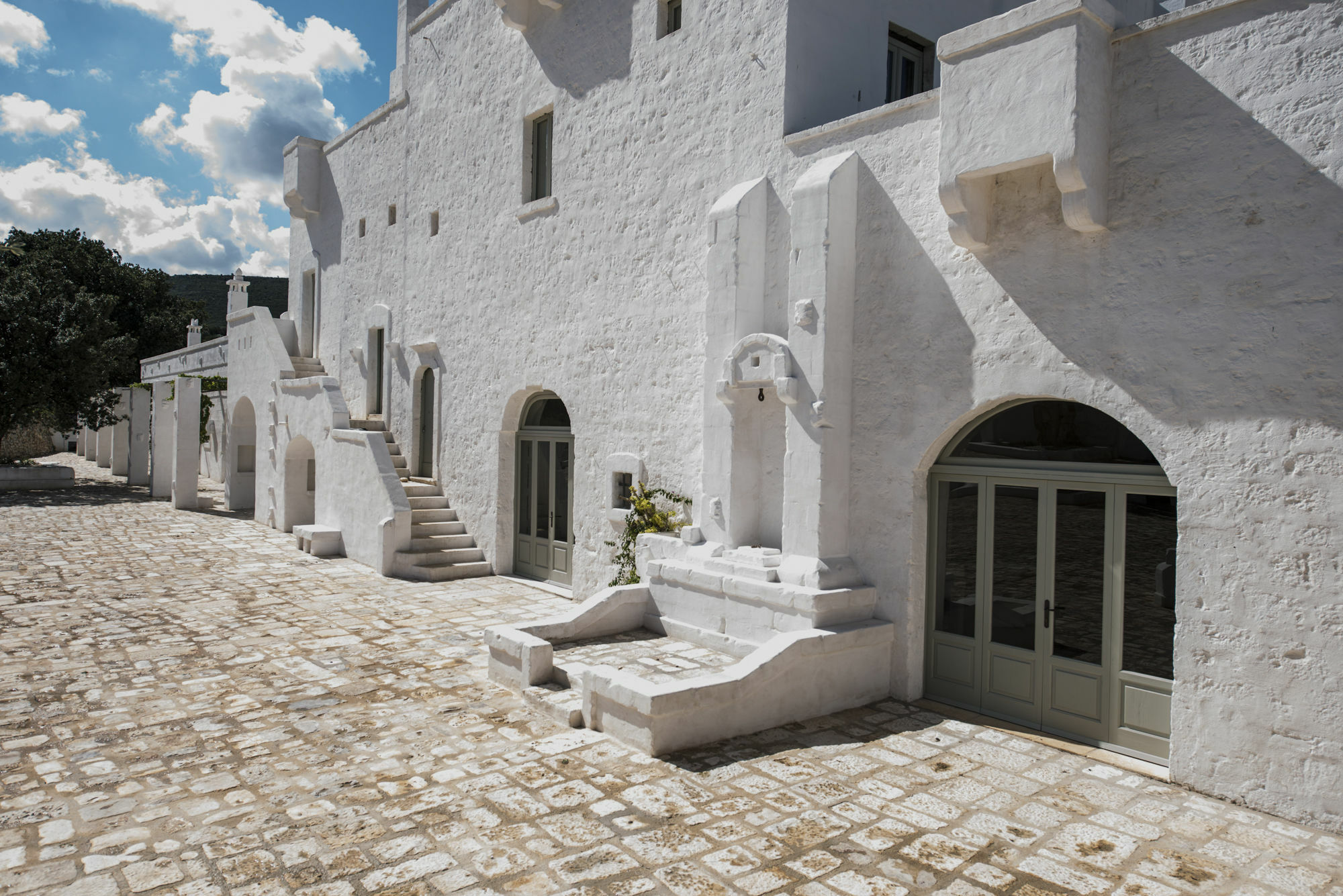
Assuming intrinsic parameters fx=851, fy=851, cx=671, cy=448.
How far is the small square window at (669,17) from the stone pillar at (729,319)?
2.75 m

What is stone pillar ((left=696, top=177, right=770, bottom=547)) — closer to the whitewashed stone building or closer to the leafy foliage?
the whitewashed stone building

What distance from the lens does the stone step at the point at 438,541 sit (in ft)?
40.7

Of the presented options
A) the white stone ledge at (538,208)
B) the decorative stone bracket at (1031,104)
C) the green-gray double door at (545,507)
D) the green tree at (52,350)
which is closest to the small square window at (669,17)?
the white stone ledge at (538,208)

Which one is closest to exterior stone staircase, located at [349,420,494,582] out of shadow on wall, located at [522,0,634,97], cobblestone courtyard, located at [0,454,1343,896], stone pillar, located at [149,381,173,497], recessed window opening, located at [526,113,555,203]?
cobblestone courtyard, located at [0,454,1343,896]

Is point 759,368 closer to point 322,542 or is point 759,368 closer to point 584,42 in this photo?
point 584,42

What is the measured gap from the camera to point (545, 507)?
11938 millimetres

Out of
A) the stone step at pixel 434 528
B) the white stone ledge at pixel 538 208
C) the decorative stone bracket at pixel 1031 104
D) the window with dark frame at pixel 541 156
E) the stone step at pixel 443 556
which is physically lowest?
the stone step at pixel 443 556

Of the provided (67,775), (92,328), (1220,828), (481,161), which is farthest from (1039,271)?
(92,328)

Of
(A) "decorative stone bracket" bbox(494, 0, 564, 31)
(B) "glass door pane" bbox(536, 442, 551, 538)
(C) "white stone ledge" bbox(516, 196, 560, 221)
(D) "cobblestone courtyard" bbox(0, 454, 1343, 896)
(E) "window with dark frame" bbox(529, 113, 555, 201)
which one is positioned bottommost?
(D) "cobblestone courtyard" bbox(0, 454, 1343, 896)

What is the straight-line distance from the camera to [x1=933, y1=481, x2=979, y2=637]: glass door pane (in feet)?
22.1

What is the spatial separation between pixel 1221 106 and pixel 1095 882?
4.54 m

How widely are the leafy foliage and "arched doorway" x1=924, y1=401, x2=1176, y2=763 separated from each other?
2.99 metres

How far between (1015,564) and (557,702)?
143 inches

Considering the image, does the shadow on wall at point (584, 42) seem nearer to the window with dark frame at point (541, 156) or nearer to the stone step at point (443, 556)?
the window with dark frame at point (541, 156)
